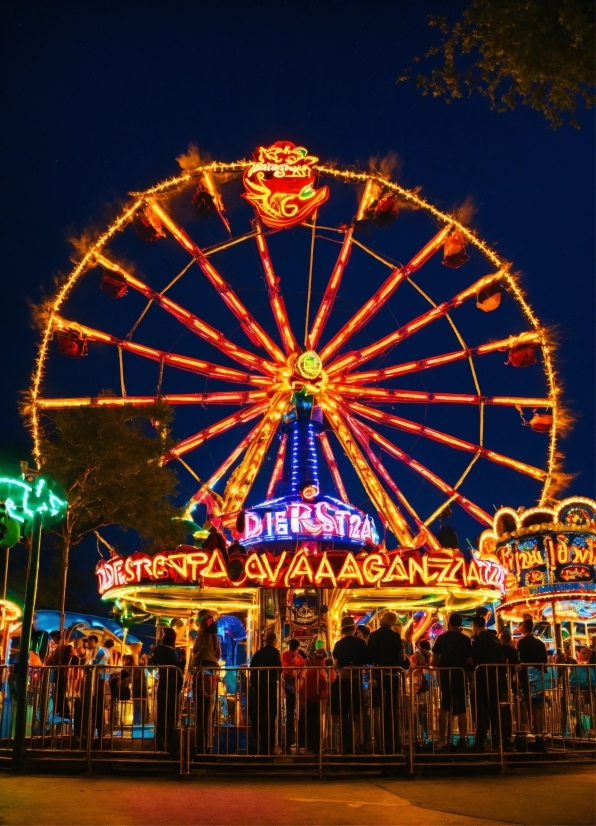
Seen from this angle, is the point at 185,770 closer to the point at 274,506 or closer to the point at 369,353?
the point at 274,506

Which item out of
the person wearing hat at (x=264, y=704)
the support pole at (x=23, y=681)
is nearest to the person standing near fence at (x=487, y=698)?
the person wearing hat at (x=264, y=704)

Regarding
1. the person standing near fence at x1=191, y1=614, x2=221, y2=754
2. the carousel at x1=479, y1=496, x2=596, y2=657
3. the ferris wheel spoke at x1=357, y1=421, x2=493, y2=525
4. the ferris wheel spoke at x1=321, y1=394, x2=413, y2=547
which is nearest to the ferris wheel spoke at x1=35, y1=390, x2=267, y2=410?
the ferris wheel spoke at x1=321, y1=394, x2=413, y2=547

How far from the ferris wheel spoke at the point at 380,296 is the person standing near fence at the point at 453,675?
1485 cm

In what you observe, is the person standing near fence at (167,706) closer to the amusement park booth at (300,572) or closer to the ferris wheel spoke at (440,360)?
the amusement park booth at (300,572)

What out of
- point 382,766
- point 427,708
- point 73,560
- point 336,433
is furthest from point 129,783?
point 73,560

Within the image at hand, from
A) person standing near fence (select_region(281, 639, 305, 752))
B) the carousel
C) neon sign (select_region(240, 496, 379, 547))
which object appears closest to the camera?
person standing near fence (select_region(281, 639, 305, 752))

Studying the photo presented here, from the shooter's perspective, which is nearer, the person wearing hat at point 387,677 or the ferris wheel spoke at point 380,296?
the person wearing hat at point 387,677

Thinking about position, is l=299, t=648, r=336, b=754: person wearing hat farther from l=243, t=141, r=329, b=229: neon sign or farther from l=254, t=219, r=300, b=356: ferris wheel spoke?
l=243, t=141, r=329, b=229: neon sign

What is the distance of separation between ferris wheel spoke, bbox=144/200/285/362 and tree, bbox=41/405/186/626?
4041 mm

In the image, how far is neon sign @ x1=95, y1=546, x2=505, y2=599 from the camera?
58.4ft

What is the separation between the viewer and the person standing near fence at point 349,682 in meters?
10.0

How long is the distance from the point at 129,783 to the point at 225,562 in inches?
348

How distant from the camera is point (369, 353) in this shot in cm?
2570

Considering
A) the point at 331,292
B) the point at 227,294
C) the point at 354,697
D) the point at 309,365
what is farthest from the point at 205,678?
the point at 331,292
